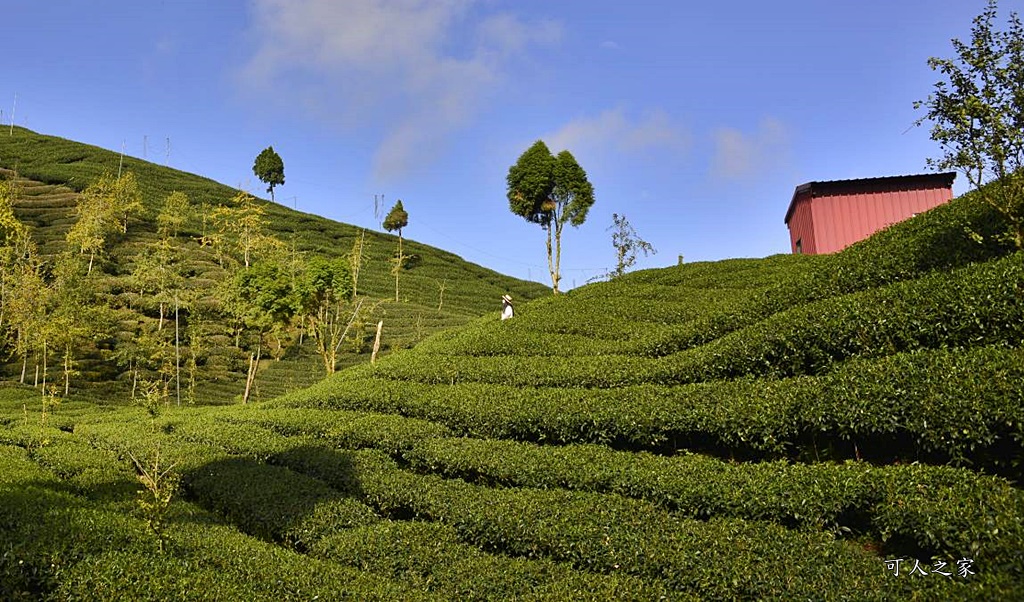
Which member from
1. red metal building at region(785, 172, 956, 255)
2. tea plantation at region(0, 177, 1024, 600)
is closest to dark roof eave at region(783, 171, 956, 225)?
red metal building at region(785, 172, 956, 255)

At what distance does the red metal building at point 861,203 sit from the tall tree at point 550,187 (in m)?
12.9

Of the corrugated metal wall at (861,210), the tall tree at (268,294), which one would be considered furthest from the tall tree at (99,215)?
the corrugated metal wall at (861,210)

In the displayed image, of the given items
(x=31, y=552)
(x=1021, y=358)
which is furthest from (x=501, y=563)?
(x=1021, y=358)

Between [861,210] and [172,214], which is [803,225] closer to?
[861,210]

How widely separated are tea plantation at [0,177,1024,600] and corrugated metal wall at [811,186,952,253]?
9.80 metres

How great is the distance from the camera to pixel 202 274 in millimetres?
48781

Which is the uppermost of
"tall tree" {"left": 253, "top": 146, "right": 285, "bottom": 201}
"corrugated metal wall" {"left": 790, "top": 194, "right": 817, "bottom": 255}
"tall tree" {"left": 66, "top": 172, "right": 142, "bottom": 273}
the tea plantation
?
"tall tree" {"left": 253, "top": 146, "right": 285, "bottom": 201}

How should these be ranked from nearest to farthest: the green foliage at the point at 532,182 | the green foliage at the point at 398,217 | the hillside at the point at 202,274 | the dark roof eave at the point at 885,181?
the dark roof eave at the point at 885,181, the hillside at the point at 202,274, the green foliage at the point at 532,182, the green foliage at the point at 398,217

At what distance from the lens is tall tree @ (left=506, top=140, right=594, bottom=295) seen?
36.7m

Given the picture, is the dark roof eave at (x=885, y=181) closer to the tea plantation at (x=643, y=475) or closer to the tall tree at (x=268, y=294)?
the tea plantation at (x=643, y=475)

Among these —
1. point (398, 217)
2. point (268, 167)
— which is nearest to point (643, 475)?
point (398, 217)

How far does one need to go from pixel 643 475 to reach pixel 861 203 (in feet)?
67.7

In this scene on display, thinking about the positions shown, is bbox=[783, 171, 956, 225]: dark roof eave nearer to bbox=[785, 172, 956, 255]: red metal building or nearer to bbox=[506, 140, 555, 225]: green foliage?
bbox=[785, 172, 956, 255]: red metal building

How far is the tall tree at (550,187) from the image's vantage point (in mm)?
36688
